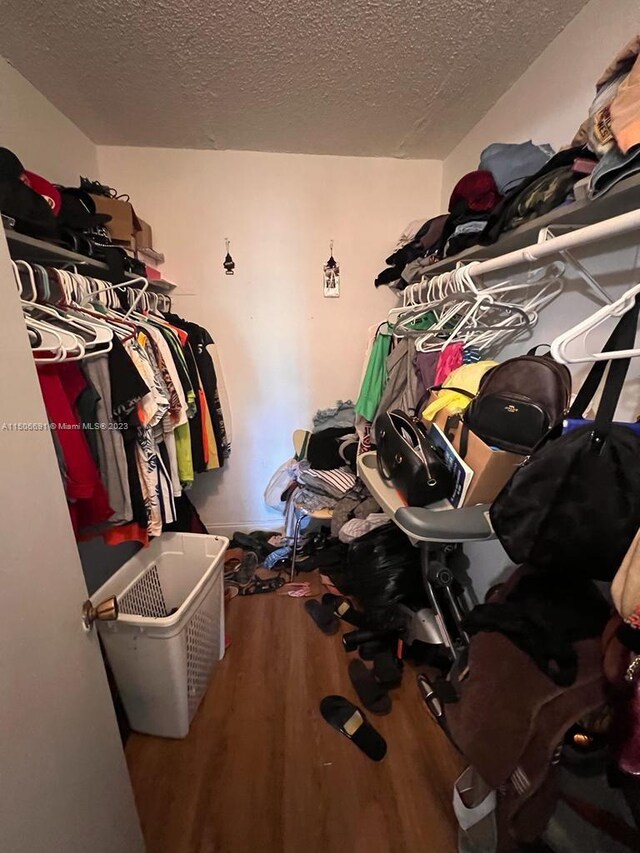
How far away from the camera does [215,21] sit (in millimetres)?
1139

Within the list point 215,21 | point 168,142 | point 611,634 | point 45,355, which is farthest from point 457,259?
point 168,142

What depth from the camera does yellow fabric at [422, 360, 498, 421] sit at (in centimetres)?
117

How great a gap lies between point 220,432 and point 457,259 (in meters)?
1.43

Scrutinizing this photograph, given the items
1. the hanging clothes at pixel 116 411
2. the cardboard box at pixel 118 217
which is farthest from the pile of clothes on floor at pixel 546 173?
the cardboard box at pixel 118 217

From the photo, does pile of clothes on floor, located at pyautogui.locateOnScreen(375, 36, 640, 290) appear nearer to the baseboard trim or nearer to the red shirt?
the red shirt

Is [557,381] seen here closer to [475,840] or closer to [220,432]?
[475,840]

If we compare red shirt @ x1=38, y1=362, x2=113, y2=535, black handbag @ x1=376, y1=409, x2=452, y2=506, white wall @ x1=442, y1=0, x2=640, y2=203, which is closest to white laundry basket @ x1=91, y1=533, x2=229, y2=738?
red shirt @ x1=38, y1=362, x2=113, y2=535

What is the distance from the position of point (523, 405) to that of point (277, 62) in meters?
1.53

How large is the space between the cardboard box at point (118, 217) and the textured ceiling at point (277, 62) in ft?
1.39

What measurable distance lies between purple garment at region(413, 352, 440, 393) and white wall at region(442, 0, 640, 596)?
29cm

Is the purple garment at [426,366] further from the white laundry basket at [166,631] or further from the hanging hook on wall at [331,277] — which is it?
the white laundry basket at [166,631]

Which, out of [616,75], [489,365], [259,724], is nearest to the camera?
[616,75]

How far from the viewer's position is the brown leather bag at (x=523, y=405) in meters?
0.92

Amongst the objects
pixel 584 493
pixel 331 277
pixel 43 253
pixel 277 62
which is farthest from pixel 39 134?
pixel 584 493
